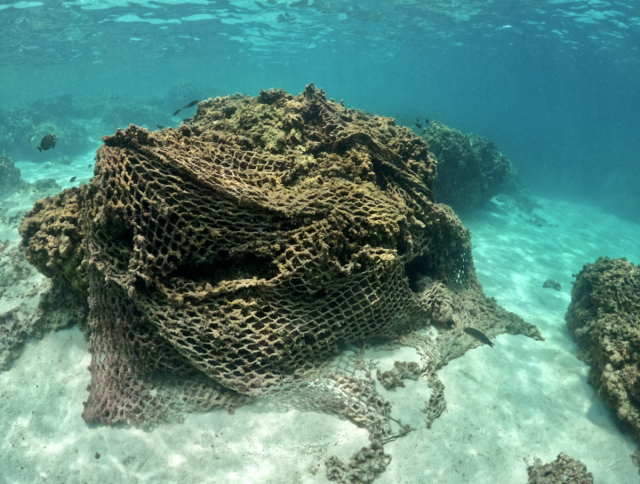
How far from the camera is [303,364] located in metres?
4.25

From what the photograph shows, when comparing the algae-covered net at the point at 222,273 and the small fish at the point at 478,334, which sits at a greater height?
the algae-covered net at the point at 222,273

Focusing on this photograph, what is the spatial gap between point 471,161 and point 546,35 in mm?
30681

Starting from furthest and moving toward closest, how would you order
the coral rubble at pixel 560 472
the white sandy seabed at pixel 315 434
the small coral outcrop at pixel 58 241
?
the small coral outcrop at pixel 58 241 < the coral rubble at pixel 560 472 < the white sandy seabed at pixel 315 434

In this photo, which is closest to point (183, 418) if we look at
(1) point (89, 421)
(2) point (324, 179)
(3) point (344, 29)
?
(1) point (89, 421)

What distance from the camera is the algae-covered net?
151 inches

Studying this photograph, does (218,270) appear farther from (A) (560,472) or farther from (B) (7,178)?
(B) (7,178)

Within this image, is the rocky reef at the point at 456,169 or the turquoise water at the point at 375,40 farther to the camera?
the turquoise water at the point at 375,40

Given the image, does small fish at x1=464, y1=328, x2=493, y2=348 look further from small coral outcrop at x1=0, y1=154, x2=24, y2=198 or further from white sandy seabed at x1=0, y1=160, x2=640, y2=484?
small coral outcrop at x1=0, y1=154, x2=24, y2=198

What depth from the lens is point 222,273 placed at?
4.28 m

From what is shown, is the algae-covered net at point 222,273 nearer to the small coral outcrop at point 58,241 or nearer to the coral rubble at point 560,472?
the small coral outcrop at point 58,241

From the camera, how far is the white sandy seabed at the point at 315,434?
371cm

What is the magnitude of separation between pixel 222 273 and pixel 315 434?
2297 mm

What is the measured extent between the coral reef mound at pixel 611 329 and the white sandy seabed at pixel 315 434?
33cm

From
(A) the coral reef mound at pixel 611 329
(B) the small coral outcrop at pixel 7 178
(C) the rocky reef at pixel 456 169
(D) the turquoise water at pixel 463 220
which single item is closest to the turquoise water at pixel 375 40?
(D) the turquoise water at pixel 463 220
